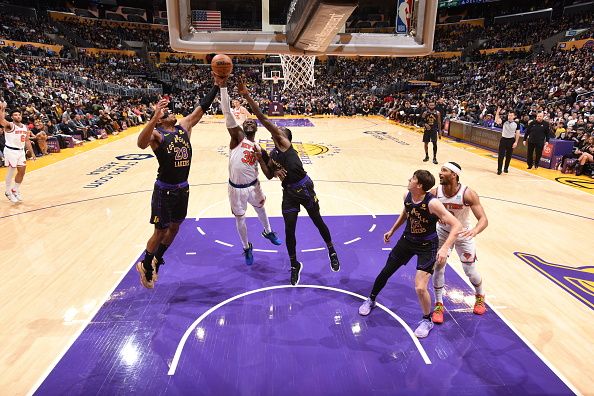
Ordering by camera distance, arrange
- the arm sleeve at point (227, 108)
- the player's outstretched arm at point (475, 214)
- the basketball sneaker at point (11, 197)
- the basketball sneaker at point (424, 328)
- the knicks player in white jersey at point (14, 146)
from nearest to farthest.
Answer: the player's outstretched arm at point (475, 214) < the basketball sneaker at point (424, 328) < the arm sleeve at point (227, 108) < the knicks player in white jersey at point (14, 146) < the basketball sneaker at point (11, 197)

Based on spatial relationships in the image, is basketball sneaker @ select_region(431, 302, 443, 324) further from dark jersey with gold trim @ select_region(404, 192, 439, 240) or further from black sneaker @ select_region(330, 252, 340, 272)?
black sneaker @ select_region(330, 252, 340, 272)

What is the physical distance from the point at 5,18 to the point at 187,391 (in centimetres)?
3641

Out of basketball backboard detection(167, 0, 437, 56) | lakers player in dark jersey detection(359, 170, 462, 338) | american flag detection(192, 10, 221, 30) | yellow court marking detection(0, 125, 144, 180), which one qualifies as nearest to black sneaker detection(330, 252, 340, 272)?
lakers player in dark jersey detection(359, 170, 462, 338)

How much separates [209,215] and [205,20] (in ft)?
14.4

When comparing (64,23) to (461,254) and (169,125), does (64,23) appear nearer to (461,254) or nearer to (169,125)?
(169,125)

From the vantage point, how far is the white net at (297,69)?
60.2 ft

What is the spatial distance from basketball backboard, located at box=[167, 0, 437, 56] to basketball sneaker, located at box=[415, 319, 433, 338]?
9.72 ft

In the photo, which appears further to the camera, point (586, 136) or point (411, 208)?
point (586, 136)

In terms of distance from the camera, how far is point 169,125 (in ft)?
14.3

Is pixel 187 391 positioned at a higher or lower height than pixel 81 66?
lower

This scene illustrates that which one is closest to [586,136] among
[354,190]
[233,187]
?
[354,190]

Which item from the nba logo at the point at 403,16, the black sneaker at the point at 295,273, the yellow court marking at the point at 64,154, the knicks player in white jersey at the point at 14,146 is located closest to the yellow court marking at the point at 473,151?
the yellow court marking at the point at 64,154

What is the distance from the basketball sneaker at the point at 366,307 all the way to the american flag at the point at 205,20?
3.53 metres

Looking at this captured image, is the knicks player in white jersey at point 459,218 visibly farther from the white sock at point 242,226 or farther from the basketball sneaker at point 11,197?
the basketball sneaker at point 11,197
